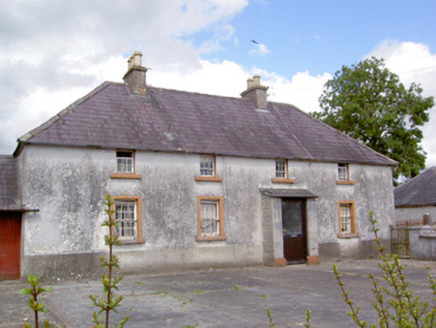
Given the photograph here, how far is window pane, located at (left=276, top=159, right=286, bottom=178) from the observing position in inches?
789

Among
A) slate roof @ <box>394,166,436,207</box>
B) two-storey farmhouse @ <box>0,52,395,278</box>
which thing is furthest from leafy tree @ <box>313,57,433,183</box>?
two-storey farmhouse @ <box>0,52,395,278</box>

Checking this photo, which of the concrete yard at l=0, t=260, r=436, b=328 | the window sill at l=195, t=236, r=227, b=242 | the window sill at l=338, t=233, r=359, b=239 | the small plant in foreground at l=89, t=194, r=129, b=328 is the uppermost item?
the small plant in foreground at l=89, t=194, r=129, b=328

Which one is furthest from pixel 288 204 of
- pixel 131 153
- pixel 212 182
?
pixel 131 153

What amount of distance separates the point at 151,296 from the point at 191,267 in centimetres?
583

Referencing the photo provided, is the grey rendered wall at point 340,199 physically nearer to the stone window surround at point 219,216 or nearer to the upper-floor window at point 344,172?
the upper-floor window at point 344,172

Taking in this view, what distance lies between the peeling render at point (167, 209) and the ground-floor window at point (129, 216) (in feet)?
0.78

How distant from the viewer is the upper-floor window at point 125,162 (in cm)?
1667

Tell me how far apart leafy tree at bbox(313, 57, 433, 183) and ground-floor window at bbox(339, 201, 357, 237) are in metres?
15.7

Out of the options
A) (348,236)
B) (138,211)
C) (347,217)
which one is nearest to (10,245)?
(138,211)

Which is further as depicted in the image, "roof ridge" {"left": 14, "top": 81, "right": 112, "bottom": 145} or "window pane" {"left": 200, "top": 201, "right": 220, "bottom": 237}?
"window pane" {"left": 200, "top": 201, "right": 220, "bottom": 237}

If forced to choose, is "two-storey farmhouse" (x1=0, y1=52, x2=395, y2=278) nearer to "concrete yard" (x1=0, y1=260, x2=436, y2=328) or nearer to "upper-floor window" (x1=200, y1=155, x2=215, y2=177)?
"upper-floor window" (x1=200, y1=155, x2=215, y2=177)

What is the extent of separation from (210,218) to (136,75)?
23.7ft

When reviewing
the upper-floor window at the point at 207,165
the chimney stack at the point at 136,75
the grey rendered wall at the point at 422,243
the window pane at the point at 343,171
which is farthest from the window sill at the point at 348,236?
the chimney stack at the point at 136,75

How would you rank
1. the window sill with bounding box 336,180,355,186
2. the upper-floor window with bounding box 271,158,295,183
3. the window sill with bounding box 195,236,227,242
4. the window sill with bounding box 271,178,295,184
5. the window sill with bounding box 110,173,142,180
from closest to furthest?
the window sill with bounding box 110,173,142,180, the window sill with bounding box 195,236,227,242, the window sill with bounding box 271,178,295,184, the upper-floor window with bounding box 271,158,295,183, the window sill with bounding box 336,180,355,186
